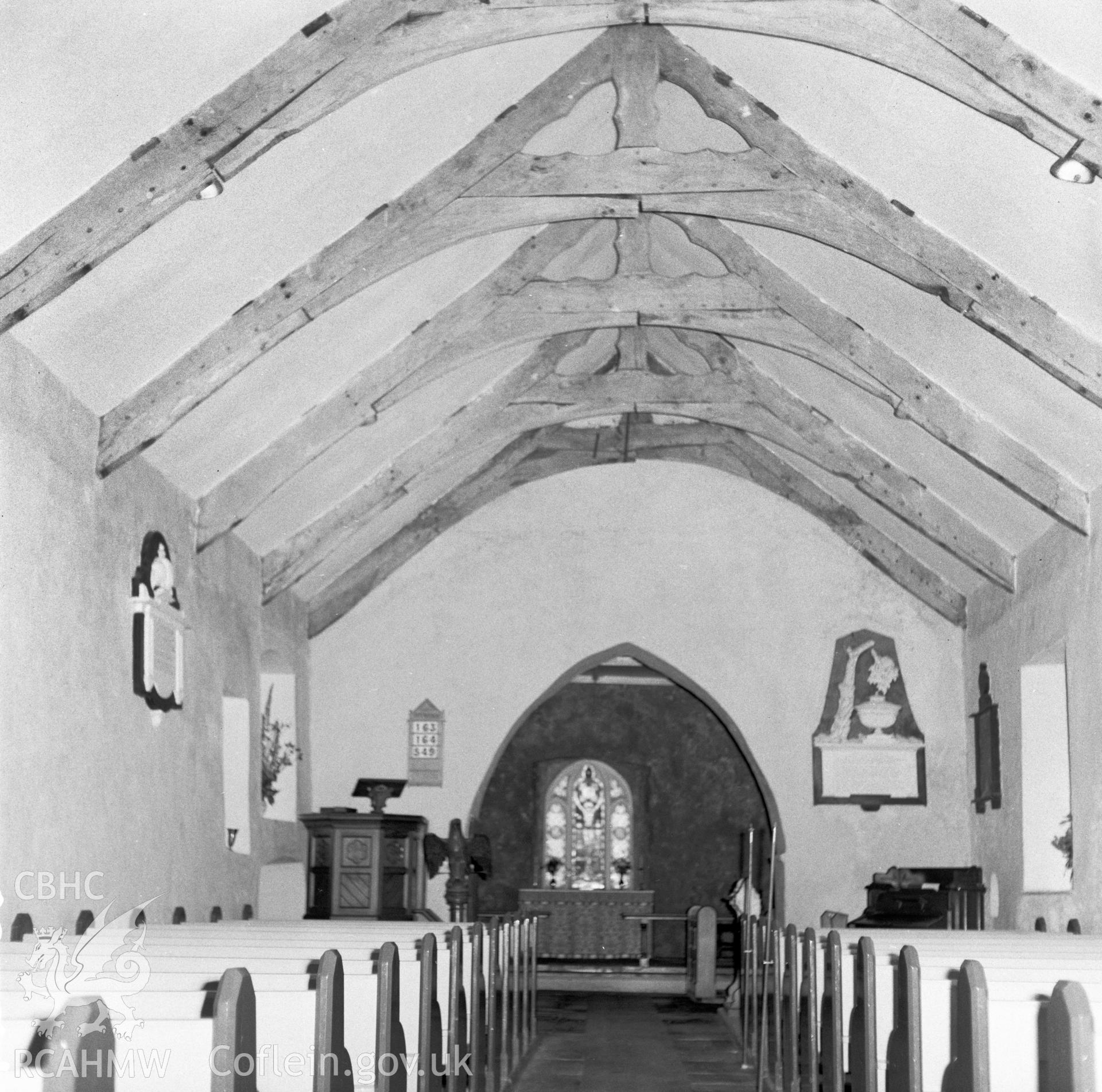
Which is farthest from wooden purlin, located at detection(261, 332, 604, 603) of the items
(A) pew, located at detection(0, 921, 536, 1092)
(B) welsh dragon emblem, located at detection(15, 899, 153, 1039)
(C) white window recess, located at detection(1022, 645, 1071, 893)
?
(B) welsh dragon emblem, located at detection(15, 899, 153, 1039)

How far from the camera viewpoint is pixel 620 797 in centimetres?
1580

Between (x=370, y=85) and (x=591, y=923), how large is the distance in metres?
11.4

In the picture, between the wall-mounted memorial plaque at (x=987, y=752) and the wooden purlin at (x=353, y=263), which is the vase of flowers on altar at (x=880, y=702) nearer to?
the wall-mounted memorial plaque at (x=987, y=752)

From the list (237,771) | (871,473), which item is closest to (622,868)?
(237,771)

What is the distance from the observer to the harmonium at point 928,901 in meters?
9.93

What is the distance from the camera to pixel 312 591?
1126cm

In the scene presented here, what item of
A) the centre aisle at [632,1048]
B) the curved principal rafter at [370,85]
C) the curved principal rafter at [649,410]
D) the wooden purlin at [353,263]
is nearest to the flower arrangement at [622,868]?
the centre aisle at [632,1048]

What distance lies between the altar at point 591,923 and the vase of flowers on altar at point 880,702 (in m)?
4.68

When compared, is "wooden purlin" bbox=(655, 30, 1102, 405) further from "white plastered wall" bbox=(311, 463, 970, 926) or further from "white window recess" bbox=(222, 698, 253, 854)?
"white plastered wall" bbox=(311, 463, 970, 926)

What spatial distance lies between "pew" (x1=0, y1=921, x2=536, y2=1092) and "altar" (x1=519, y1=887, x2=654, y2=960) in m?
8.97

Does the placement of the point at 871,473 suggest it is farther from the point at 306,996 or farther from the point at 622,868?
the point at 622,868

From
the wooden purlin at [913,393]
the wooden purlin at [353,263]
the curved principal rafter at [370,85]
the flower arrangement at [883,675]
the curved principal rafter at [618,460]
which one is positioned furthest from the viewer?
the flower arrangement at [883,675]

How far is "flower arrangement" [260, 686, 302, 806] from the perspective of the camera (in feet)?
34.1

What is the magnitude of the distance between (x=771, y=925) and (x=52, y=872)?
407 cm
